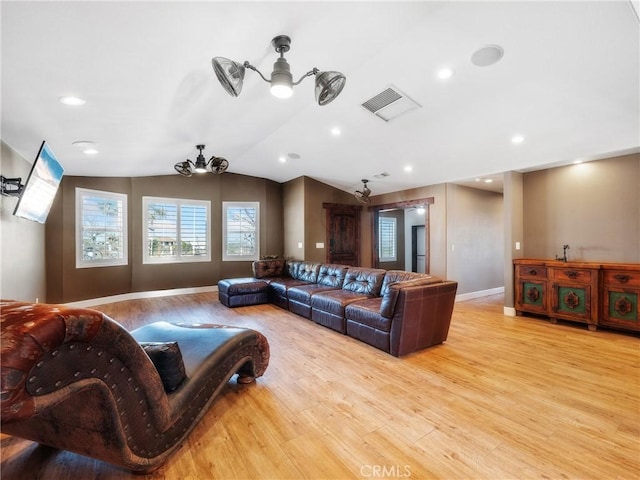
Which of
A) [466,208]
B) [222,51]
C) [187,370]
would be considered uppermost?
[222,51]

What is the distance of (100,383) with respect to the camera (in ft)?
3.98

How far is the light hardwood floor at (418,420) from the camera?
1616mm

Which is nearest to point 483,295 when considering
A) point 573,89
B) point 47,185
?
point 573,89

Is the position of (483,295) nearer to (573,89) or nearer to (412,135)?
(412,135)

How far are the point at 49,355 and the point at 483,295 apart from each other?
23.4 feet

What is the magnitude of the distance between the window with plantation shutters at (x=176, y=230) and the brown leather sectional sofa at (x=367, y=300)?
1730 mm

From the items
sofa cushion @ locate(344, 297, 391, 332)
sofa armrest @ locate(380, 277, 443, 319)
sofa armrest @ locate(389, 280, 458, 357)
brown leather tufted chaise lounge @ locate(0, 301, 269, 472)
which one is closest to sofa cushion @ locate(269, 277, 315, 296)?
sofa cushion @ locate(344, 297, 391, 332)

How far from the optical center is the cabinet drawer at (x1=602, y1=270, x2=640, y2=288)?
3.71 m

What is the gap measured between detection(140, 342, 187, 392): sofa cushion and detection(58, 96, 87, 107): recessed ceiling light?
2.17 metres

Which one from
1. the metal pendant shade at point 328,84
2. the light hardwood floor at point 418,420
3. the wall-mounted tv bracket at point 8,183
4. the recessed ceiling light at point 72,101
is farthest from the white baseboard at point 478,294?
the wall-mounted tv bracket at point 8,183

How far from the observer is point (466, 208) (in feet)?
20.0

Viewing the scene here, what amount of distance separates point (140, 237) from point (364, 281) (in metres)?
4.91

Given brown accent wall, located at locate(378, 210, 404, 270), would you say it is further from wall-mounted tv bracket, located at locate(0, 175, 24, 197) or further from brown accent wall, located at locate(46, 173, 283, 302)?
wall-mounted tv bracket, located at locate(0, 175, 24, 197)

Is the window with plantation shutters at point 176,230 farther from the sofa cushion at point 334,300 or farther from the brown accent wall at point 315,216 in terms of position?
the sofa cushion at point 334,300
